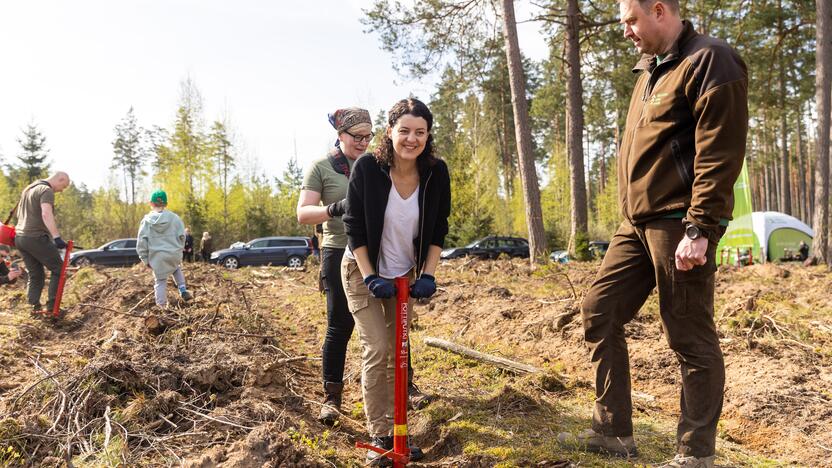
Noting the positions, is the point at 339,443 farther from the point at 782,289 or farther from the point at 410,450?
the point at 782,289

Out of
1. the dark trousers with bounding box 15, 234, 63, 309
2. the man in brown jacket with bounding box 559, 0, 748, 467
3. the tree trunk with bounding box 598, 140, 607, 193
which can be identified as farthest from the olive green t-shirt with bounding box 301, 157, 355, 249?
the tree trunk with bounding box 598, 140, 607, 193

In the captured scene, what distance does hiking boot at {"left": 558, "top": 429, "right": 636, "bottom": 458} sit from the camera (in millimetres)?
3041

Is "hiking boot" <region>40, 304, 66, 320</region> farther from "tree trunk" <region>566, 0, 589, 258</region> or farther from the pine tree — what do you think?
the pine tree

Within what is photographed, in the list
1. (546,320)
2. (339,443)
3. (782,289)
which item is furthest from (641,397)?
(782,289)

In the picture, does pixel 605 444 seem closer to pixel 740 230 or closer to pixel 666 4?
pixel 666 4

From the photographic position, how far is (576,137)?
50.3 ft

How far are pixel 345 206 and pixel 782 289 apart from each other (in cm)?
791

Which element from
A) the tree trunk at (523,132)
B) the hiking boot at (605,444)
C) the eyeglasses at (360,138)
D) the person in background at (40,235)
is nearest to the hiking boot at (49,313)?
the person in background at (40,235)

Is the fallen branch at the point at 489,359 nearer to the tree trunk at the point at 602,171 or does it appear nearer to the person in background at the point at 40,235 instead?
the person in background at the point at 40,235

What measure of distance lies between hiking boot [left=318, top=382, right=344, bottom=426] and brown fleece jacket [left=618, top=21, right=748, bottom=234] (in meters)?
2.17

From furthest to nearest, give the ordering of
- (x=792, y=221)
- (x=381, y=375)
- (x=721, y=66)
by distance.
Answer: (x=792, y=221) < (x=381, y=375) < (x=721, y=66)

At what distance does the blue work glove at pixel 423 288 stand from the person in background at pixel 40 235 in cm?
647

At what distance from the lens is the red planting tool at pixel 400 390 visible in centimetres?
295

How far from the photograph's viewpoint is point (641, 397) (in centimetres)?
423
